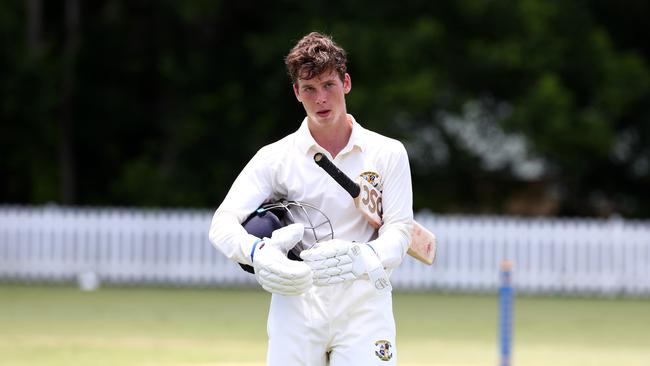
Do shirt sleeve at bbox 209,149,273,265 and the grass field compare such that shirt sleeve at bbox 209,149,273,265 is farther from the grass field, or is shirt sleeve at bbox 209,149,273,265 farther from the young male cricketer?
the grass field

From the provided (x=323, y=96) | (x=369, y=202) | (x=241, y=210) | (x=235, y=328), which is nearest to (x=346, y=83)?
(x=323, y=96)

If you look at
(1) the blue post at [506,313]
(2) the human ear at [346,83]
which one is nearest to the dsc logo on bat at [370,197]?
A: (2) the human ear at [346,83]

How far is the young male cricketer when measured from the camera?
528 centimetres

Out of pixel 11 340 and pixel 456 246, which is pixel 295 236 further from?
pixel 456 246

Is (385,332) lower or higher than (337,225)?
lower

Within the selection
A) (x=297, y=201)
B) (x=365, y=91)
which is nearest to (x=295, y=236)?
(x=297, y=201)

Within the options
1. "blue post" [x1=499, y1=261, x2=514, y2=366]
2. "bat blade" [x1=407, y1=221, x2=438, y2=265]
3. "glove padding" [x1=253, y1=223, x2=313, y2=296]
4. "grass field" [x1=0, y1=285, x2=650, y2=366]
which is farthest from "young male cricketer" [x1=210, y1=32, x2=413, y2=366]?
"grass field" [x1=0, y1=285, x2=650, y2=366]

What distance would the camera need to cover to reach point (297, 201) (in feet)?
18.5

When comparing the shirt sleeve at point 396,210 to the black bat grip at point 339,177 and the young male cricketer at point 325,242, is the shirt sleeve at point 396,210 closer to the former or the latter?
the young male cricketer at point 325,242

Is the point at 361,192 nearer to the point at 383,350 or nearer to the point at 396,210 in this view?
the point at 396,210

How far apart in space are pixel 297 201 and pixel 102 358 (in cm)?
607

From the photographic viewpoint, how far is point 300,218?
5652 millimetres

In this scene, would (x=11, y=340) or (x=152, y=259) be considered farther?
(x=152, y=259)

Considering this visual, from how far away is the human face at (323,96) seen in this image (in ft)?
18.0
